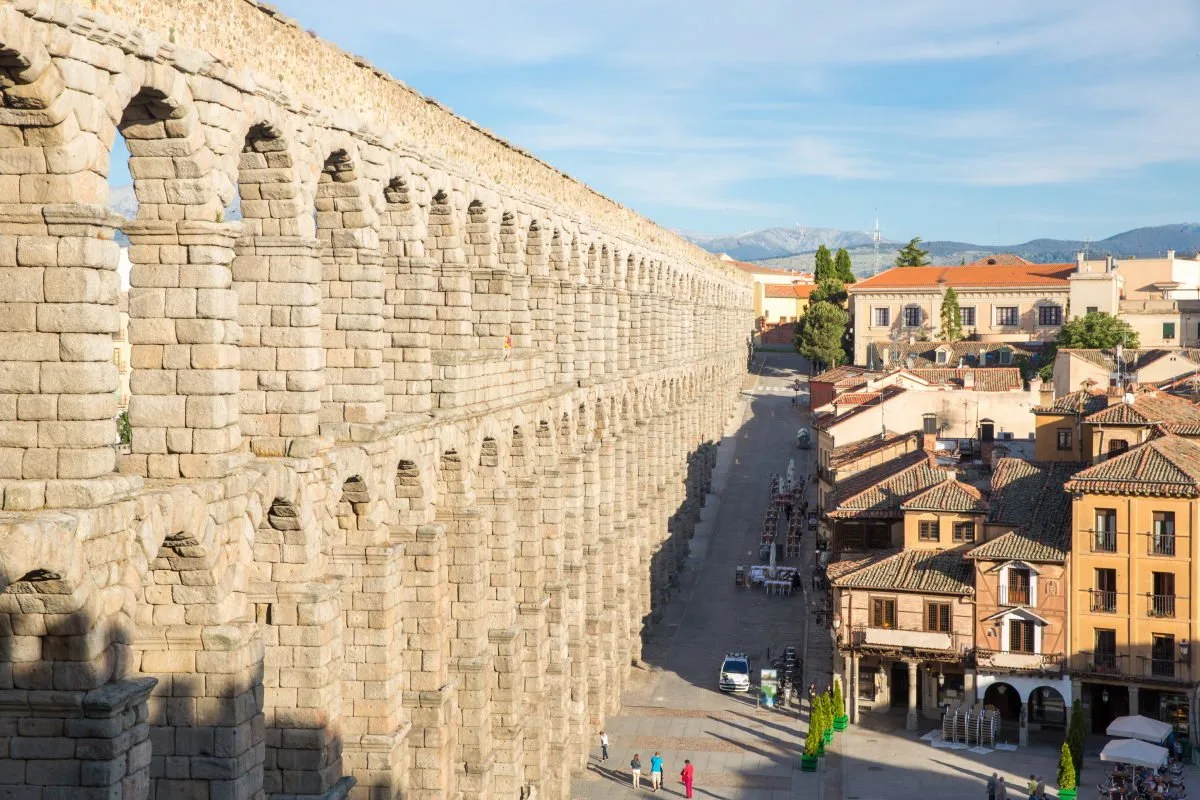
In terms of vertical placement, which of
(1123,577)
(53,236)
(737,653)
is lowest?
→ (737,653)

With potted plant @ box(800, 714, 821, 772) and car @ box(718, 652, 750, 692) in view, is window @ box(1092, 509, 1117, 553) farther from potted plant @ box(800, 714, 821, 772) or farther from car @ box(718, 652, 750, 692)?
car @ box(718, 652, 750, 692)

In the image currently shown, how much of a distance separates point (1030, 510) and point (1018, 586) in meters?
4.14

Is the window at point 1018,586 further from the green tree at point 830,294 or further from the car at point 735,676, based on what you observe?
the green tree at point 830,294

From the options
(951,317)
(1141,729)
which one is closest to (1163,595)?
(1141,729)

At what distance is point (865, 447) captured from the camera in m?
82.2

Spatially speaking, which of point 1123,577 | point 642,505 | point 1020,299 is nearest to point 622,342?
point 642,505

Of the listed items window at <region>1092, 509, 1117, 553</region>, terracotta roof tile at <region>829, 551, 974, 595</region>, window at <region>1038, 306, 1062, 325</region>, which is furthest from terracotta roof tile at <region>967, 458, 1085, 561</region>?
window at <region>1038, 306, 1062, 325</region>

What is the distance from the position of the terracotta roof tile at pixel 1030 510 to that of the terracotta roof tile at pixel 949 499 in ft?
2.23

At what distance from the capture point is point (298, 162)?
26875 mm

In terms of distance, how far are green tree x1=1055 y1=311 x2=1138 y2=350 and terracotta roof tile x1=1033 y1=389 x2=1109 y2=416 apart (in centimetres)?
5129

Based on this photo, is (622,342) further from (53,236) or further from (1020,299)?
(1020,299)

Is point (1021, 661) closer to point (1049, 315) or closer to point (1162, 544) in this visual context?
point (1162, 544)

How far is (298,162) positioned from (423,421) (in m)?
8.57

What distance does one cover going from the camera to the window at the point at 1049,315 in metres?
145
